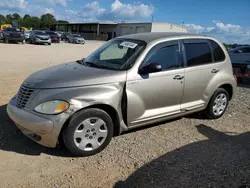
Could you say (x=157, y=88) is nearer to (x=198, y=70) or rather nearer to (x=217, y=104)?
(x=198, y=70)

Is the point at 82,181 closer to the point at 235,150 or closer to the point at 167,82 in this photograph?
the point at 167,82

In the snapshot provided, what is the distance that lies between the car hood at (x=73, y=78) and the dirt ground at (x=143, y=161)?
101 cm

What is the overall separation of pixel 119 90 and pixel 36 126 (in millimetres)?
1290

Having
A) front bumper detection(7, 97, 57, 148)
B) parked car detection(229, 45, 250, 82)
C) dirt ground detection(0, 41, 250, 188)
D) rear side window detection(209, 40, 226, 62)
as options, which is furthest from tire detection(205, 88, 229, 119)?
parked car detection(229, 45, 250, 82)

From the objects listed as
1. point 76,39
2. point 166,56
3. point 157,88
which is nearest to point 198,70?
point 166,56

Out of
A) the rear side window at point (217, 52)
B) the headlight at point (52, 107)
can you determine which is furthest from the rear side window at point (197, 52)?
the headlight at point (52, 107)

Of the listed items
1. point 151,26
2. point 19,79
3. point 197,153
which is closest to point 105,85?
point 197,153

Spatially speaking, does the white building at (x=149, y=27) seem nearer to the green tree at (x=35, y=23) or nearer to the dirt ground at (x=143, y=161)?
the green tree at (x=35, y=23)

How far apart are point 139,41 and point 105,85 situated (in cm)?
119

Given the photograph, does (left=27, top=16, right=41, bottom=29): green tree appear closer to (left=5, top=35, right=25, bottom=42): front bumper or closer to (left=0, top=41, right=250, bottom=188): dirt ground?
(left=5, top=35, right=25, bottom=42): front bumper

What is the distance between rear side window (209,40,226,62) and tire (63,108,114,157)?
282 centimetres

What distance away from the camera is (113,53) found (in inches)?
187

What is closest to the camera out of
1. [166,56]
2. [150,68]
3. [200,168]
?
[200,168]

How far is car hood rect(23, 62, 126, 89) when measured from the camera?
3.64m
